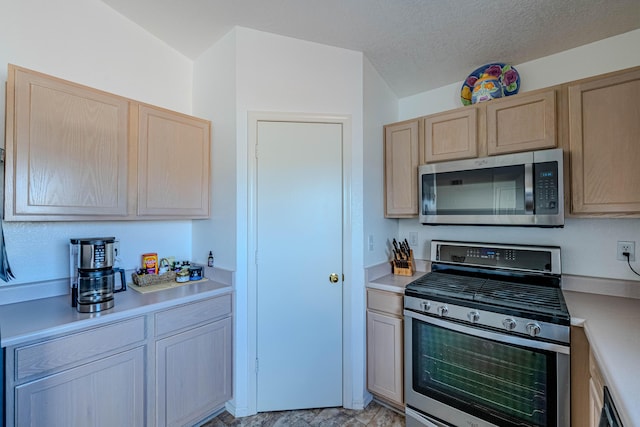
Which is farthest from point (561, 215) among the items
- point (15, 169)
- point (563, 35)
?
point (15, 169)

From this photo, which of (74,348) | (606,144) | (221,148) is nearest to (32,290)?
(74,348)

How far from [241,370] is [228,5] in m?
2.45

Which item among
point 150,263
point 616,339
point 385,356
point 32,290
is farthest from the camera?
point 150,263

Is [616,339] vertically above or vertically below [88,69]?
below

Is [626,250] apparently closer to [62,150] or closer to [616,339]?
[616,339]

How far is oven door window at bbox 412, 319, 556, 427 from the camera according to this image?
4.50 ft

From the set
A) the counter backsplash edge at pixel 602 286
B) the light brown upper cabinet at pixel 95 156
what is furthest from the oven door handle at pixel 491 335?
the light brown upper cabinet at pixel 95 156

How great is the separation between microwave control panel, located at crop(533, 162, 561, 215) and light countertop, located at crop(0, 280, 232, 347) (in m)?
2.09

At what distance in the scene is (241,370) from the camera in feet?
6.35

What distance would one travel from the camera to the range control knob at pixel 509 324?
1.43 m

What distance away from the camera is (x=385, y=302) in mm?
1980

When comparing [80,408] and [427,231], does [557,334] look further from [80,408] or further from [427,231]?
[80,408]

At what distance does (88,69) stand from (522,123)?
2.91 meters

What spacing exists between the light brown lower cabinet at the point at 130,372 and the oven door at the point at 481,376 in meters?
1.30
